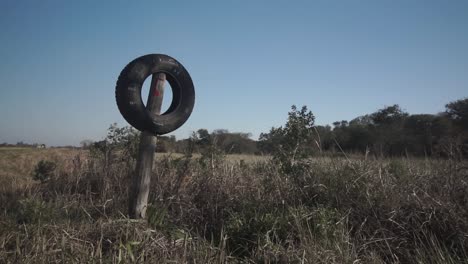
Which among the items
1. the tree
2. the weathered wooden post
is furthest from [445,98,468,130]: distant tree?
the weathered wooden post

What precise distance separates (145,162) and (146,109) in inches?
26.0

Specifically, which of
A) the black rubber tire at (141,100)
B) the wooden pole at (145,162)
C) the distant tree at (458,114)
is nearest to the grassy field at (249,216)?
the wooden pole at (145,162)

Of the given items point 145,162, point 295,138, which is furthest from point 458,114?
Result: point 145,162

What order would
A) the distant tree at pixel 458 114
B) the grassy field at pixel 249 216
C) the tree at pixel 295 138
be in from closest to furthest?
the grassy field at pixel 249 216, the tree at pixel 295 138, the distant tree at pixel 458 114

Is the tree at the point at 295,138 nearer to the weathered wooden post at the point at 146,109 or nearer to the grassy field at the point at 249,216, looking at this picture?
the grassy field at the point at 249,216

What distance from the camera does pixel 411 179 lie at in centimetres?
514

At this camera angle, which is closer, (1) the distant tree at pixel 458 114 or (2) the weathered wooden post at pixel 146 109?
(2) the weathered wooden post at pixel 146 109

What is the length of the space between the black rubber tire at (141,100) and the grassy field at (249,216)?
1.09 m

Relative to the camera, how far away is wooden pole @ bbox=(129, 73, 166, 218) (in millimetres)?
4286

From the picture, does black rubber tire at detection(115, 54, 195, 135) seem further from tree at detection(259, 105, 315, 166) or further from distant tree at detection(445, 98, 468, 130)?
distant tree at detection(445, 98, 468, 130)

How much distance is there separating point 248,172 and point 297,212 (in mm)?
2382

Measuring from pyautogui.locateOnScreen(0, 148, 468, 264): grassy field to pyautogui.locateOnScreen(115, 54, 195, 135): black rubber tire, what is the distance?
109 centimetres

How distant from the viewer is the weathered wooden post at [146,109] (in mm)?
4223

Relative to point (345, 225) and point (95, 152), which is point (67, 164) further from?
point (345, 225)
